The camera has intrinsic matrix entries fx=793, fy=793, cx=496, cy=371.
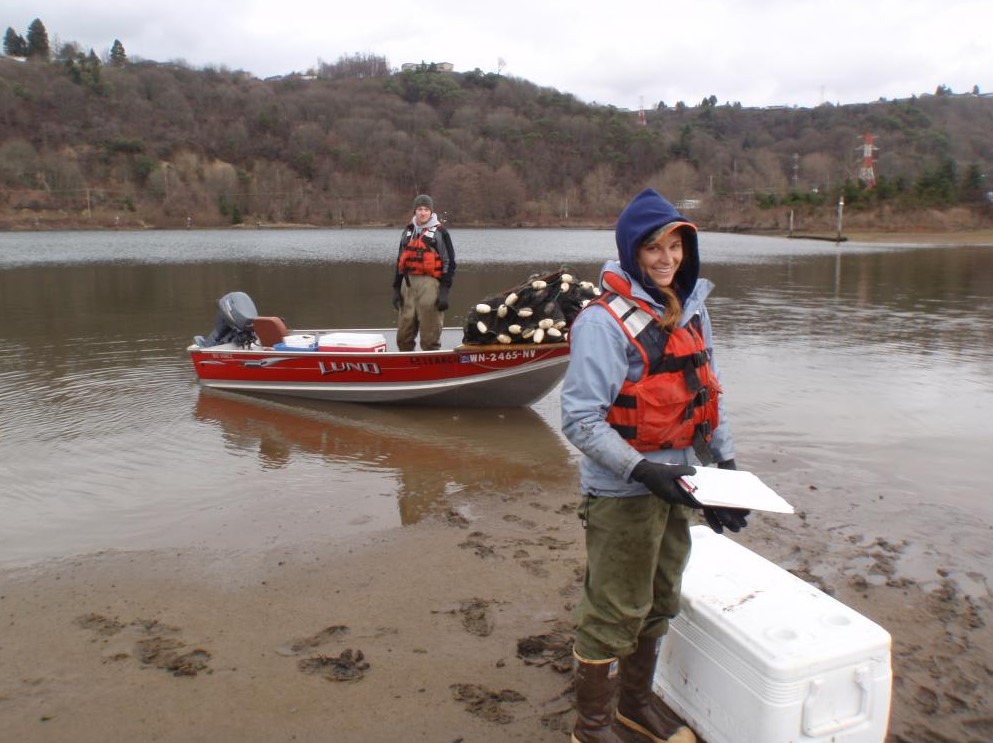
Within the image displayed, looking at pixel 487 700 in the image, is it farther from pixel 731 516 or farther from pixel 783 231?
pixel 783 231

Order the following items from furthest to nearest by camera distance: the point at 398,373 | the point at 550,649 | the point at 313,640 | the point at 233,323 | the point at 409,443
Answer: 1. the point at 233,323
2. the point at 398,373
3. the point at 409,443
4. the point at 313,640
5. the point at 550,649

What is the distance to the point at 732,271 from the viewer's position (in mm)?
27844

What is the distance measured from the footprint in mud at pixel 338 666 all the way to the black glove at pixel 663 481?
179cm

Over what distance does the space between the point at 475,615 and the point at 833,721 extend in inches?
74.7

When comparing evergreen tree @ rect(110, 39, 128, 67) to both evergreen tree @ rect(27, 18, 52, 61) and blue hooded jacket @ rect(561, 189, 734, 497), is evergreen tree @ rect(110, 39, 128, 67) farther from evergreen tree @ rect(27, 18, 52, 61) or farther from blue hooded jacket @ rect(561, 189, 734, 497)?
blue hooded jacket @ rect(561, 189, 734, 497)

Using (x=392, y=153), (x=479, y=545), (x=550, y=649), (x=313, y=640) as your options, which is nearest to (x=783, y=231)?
(x=392, y=153)

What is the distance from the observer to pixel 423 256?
8508mm

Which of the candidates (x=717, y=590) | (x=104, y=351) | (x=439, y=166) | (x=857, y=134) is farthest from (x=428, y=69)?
(x=717, y=590)

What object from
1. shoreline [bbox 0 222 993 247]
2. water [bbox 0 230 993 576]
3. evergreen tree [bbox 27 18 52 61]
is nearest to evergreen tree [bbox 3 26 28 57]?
evergreen tree [bbox 27 18 52 61]

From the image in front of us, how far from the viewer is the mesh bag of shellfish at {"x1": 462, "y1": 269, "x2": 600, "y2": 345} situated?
768 cm

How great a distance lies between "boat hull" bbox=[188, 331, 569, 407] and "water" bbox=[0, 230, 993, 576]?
8.0 inches

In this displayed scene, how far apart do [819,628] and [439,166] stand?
361 ft

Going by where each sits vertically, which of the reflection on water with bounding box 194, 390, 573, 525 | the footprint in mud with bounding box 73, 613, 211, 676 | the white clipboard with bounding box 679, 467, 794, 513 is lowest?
the reflection on water with bounding box 194, 390, 573, 525

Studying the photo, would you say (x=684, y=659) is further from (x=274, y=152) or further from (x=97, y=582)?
(x=274, y=152)
